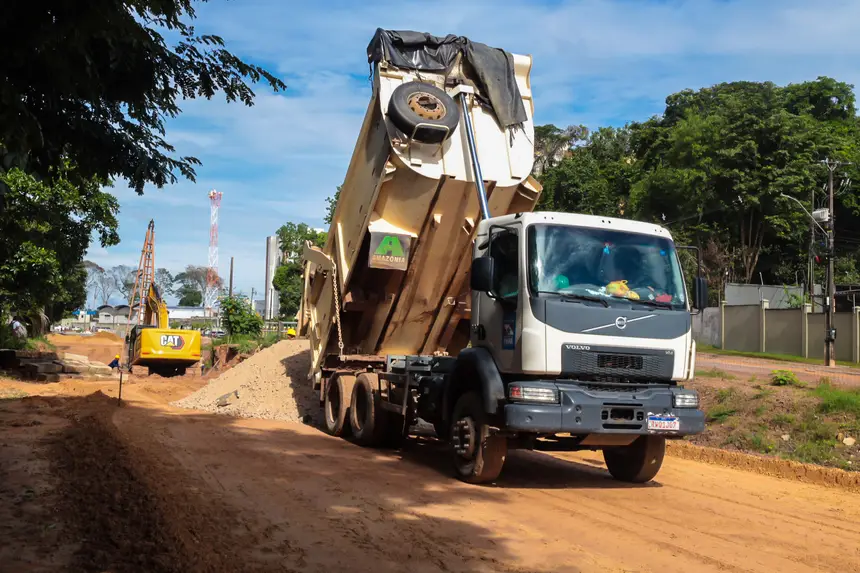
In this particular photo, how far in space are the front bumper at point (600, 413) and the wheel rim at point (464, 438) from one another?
81cm

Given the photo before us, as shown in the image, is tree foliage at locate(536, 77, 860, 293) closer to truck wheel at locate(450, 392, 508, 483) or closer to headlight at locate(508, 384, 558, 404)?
truck wheel at locate(450, 392, 508, 483)

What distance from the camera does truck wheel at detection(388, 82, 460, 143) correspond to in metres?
10.6

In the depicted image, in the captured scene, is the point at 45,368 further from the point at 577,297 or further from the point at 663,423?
the point at 663,423

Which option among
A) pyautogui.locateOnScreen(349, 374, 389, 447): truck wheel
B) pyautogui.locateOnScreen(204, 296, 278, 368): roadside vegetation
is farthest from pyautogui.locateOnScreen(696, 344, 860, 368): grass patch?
pyautogui.locateOnScreen(349, 374, 389, 447): truck wheel

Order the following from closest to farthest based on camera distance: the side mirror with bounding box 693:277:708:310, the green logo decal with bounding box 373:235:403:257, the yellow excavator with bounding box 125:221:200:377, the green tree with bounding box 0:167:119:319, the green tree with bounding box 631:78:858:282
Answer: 1. the side mirror with bounding box 693:277:708:310
2. the green logo decal with bounding box 373:235:403:257
3. the green tree with bounding box 0:167:119:319
4. the yellow excavator with bounding box 125:221:200:377
5. the green tree with bounding box 631:78:858:282

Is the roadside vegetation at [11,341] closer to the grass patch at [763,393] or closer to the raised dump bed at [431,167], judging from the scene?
the raised dump bed at [431,167]

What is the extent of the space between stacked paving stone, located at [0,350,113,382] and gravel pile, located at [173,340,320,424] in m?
8.63

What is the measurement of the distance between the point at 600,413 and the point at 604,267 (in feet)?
4.92

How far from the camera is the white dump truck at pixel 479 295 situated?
8023 millimetres

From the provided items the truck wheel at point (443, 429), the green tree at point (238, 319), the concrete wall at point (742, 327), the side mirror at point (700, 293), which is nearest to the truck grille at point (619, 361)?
the side mirror at point (700, 293)

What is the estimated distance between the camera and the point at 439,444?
41.0 feet

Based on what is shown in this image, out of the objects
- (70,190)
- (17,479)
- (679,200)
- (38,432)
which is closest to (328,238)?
(38,432)

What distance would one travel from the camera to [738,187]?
140ft

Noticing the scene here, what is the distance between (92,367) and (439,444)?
62.4 ft
